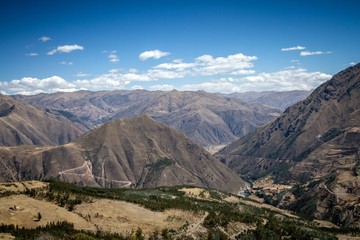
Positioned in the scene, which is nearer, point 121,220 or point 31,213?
point 31,213

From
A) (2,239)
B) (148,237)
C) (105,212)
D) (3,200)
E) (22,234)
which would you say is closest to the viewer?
(2,239)

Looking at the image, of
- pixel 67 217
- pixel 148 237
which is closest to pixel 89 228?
pixel 67 217

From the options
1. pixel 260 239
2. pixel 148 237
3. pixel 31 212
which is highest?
pixel 31 212

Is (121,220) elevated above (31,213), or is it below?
below

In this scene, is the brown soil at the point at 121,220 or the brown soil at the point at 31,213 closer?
the brown soil at the point at 31,213

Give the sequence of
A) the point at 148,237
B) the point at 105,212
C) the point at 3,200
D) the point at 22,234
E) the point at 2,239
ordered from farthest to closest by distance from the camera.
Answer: the point at 105,212
the point at 3,200
the point at 148,237
the point at 22,234
the point at 2,239

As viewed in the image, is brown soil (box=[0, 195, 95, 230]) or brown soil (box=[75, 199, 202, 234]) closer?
brown soil (box=[0, 195, 95, 230])

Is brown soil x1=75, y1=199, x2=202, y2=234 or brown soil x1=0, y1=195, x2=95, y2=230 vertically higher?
brown soil x1=0, y1=195, x2=95, y2=230

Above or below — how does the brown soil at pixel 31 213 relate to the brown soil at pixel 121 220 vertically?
above

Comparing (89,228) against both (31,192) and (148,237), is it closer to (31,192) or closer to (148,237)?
(148,237)

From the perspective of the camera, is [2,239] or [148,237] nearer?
[2,239]

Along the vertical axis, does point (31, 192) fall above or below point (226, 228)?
above
